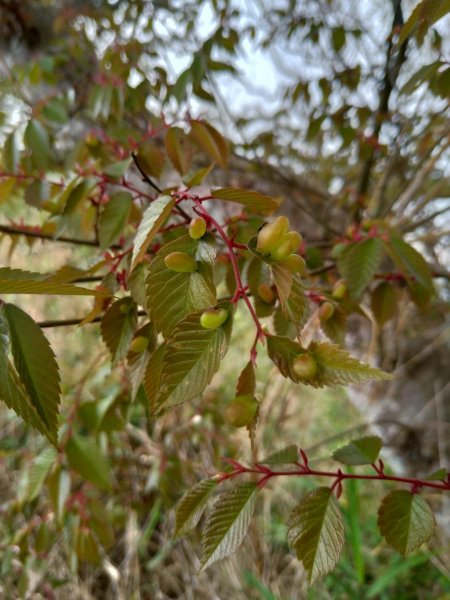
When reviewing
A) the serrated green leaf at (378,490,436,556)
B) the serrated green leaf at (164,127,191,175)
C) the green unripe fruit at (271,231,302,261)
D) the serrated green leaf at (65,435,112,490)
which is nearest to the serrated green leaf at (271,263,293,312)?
the green unripe fruit at (271,231,302,261)

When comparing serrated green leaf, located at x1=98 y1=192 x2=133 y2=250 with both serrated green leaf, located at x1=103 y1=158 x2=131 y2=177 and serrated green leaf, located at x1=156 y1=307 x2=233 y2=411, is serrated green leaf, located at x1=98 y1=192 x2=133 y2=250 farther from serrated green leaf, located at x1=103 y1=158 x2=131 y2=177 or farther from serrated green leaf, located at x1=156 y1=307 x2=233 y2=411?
serrated green leaf, located at x1=156 y1=307 x2=233 y2=411

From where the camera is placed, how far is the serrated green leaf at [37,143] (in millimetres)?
719

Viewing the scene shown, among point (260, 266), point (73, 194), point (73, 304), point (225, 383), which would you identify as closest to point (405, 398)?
point (225, 383)

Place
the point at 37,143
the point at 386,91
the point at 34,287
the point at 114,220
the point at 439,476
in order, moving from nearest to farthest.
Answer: the point at 34,287, the point at 439,476, the point at 114,220, the point at 37,143, the point at 386,91

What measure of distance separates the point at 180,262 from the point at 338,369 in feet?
0.46

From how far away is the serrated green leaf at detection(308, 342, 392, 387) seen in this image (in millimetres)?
301

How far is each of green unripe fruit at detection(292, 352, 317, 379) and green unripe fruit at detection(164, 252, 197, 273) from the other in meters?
0.10

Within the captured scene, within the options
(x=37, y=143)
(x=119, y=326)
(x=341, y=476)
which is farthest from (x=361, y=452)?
(x=37, y=143)

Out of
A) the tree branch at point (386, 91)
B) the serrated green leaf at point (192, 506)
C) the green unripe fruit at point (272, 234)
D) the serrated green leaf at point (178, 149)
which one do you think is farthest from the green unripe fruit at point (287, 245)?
the tree branch at point (386, 91)

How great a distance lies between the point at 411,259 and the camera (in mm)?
553

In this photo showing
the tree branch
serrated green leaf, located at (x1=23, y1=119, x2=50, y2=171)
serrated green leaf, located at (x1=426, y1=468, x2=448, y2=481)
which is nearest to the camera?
serrated green leaf, located at (x1=426, y1=468, x2=448, y2=481)

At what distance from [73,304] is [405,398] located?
1.56 metres

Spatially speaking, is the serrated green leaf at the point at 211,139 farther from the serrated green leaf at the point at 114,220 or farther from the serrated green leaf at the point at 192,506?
the serrated green leaf at the point at 192,506

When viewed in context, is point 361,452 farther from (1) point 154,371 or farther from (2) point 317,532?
(1) point 154,371
